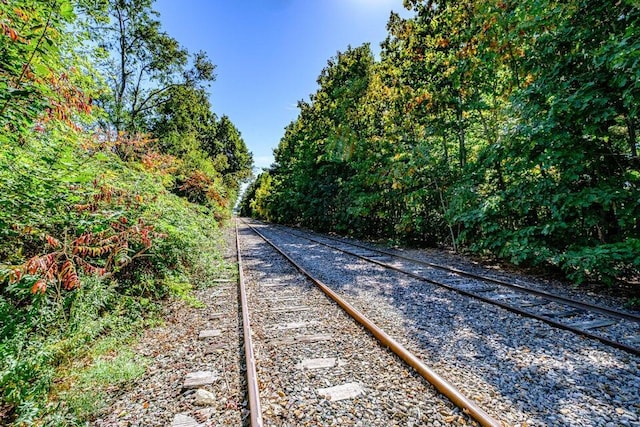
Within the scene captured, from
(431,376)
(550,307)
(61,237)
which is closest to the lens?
(431,376)

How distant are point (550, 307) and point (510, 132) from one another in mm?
4330

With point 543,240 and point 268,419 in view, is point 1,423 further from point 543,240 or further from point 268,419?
point 543,240

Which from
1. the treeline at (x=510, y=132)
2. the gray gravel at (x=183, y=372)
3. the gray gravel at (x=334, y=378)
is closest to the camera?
the gray gravel at (x=334, y=378)

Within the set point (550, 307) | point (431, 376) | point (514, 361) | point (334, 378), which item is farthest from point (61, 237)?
point (550, 307)

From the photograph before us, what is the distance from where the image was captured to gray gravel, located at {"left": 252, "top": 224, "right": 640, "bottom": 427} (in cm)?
241

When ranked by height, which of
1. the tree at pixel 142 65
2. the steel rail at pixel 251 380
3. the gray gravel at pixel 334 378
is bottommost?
the gray gravel at pixel 334 378

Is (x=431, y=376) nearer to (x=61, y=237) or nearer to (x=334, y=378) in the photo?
(x=334, y=378)

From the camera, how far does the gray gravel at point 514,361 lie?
7.91ft

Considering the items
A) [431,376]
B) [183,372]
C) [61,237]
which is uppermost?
[61,237]

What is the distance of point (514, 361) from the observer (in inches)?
125

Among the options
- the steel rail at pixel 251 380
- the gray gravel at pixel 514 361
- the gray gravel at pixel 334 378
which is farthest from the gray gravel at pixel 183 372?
the gray gravel at pixel 514 361

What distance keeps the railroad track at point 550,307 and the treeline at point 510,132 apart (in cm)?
127

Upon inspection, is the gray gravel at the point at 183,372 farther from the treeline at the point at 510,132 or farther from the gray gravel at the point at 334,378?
the treeline at the point at 510,132

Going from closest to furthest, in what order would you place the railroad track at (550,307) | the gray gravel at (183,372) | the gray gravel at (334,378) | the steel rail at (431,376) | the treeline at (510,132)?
the steel rail at (431,376), the gray gravel at (334,378), the gray gravel at (183,372), the railroad track at (550,307), the treeline at (510,132)
